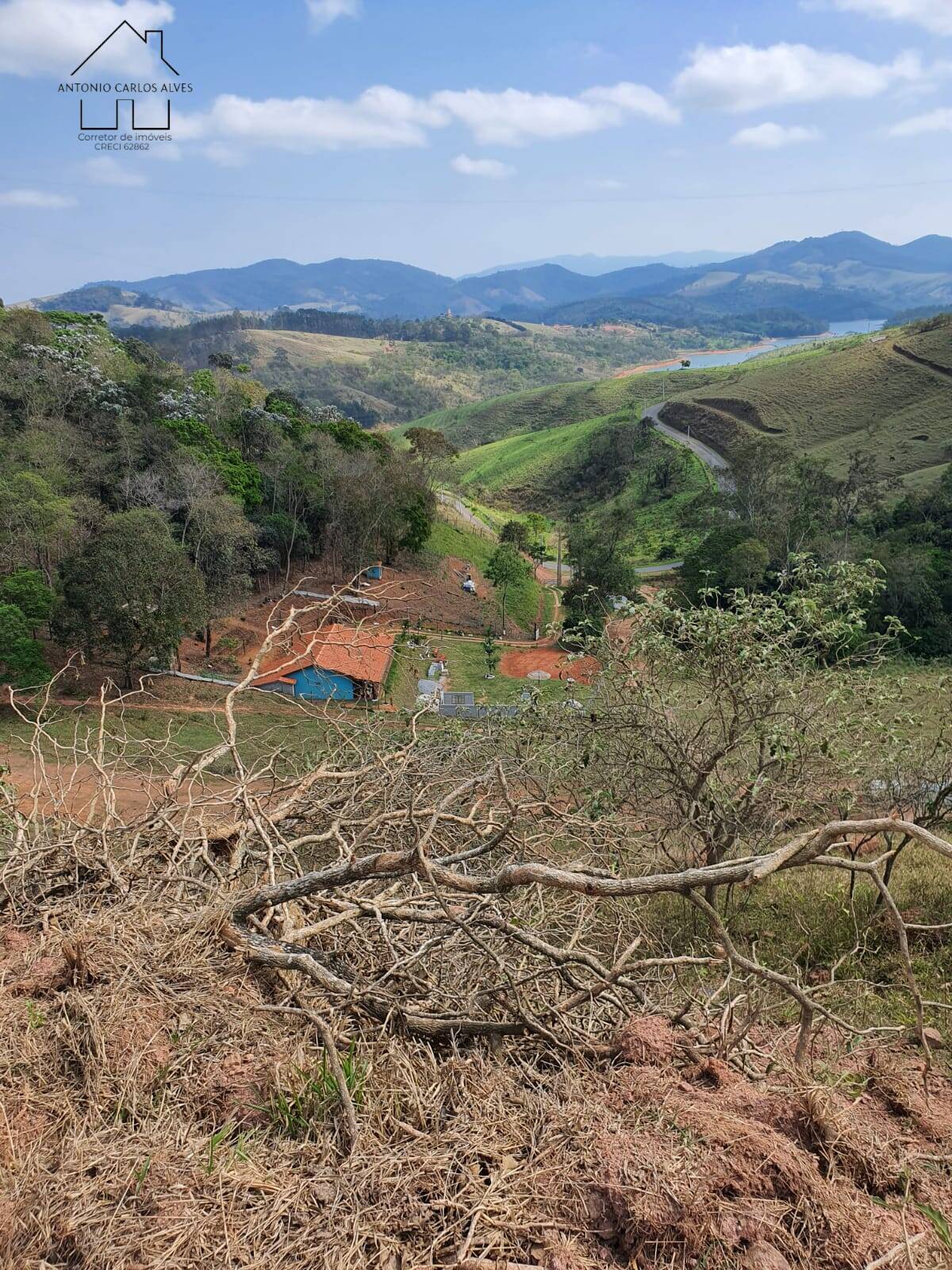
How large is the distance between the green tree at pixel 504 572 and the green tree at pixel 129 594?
1480 centimetres

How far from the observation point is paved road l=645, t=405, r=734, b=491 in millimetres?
52531

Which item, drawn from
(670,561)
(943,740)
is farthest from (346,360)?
(943,740)

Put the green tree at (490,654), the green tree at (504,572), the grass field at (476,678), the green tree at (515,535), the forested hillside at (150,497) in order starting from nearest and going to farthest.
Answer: the forested hillside at (150,497)
the grass field at (476,678)
the green tree at (490,654)
the green tree at (504,572)
the green tree at (515,535)

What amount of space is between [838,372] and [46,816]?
71357mm

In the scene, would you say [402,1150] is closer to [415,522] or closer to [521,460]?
[415,522]

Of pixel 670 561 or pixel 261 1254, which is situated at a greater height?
pixel 261 1254

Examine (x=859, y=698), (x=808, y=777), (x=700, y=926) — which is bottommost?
(x=700, y=926)

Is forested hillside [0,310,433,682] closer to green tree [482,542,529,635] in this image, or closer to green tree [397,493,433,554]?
green tree [397,493,433,554]

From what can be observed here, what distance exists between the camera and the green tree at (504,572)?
34688 millimetres

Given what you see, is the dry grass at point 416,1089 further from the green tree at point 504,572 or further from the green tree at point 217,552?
the green tree at point 504,572

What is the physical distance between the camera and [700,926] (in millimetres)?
5711

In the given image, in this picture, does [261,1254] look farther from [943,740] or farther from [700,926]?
[943,740]

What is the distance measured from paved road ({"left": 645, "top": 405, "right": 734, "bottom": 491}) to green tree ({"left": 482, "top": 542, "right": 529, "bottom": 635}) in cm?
2056

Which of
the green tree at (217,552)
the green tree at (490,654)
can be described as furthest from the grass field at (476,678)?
the green tree at (217,552)
